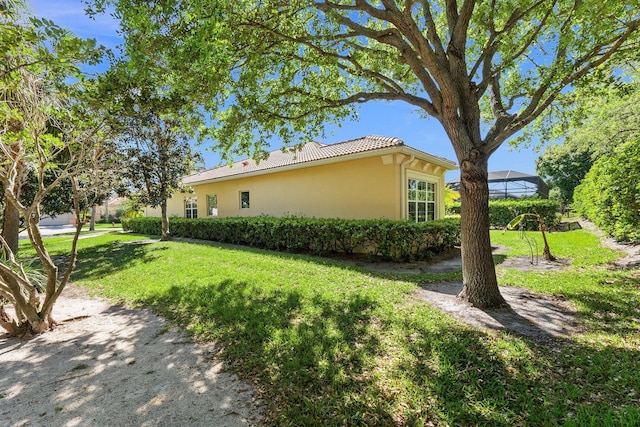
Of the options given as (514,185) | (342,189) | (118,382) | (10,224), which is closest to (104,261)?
(10,224)

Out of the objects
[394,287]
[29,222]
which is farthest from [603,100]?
[29,222]

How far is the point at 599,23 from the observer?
3.99 metres

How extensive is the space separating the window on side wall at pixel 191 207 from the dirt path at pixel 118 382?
618 inches

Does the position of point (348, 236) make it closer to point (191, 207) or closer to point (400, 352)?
point (400, 352)

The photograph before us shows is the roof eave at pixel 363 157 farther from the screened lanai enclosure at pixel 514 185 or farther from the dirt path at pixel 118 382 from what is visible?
the screened lanai enclosure at pixel 514 185

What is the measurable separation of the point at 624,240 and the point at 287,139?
10899 millimetres

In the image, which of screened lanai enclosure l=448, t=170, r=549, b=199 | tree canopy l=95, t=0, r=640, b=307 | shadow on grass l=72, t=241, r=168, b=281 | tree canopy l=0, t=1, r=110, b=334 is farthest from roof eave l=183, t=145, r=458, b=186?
screened lanai enclosure l=448, t=170, r=549, b=199

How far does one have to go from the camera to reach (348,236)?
857 cm

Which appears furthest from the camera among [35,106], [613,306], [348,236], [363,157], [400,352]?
[363,157]

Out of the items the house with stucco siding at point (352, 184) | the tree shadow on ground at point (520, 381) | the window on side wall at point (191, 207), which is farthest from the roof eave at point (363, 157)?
the tree shadow on ground at point (520, 381)

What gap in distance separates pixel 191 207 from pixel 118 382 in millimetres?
18249

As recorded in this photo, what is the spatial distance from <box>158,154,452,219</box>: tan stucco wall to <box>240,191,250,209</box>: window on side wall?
206 mm

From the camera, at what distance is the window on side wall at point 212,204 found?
17094mm

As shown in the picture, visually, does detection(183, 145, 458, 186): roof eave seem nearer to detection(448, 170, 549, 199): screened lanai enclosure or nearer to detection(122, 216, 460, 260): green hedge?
detection(122, 216, 460, 260): green hedge
